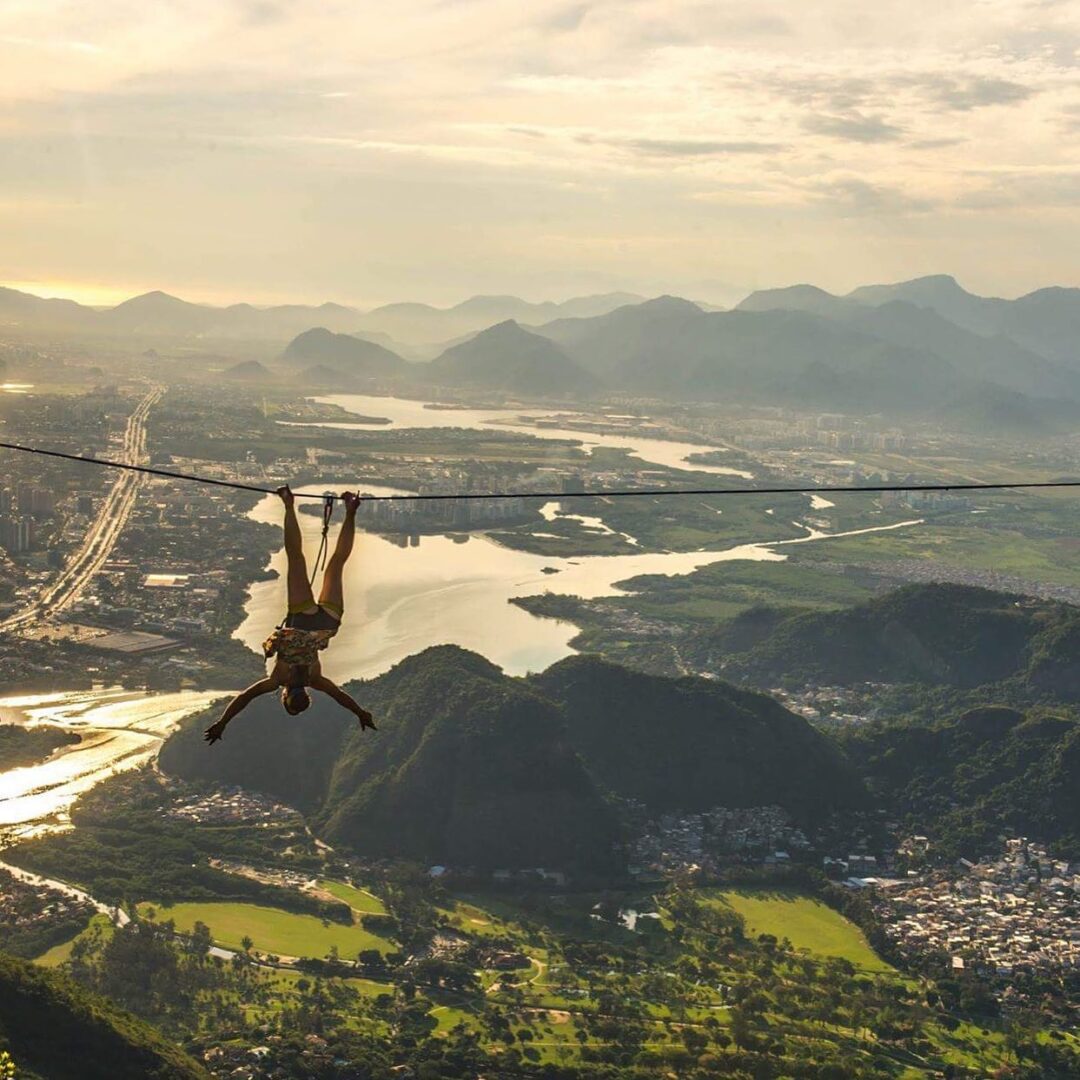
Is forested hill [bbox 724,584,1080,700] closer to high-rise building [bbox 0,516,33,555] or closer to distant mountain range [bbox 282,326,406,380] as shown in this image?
high-rise building [bbox 0,516,33,555]

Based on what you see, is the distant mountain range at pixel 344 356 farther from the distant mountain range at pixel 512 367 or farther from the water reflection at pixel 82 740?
the water reflection at pixel 82 740

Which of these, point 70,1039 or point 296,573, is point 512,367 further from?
point 296,573

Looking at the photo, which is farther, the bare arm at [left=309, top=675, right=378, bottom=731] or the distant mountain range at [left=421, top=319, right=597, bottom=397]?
the distant mountain range at [left=421, top=319, right=597, bottom=397]

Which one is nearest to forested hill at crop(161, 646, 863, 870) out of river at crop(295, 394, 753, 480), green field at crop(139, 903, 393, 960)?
green field at crop(139, 903, 393, 960)

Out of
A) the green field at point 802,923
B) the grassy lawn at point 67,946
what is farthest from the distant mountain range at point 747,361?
the grassy lawn at point 67,946

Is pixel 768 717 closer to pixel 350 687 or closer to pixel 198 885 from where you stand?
pixel 350 687

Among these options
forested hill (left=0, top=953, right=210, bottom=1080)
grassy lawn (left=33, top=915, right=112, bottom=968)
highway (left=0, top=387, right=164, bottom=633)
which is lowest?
grassy lawn (left=33, top=915, right=112, bottom=968)

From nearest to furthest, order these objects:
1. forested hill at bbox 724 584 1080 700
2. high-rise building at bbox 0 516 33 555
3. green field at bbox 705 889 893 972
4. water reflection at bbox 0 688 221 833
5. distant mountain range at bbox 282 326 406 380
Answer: green field at bbox 705 889 893 972
water reflection at bbox 0 688 221 833
forested hill at bbox 724 584 1080 700
high-rise building at bbox 0 516 33 555
distant mountain range at bbox 282 326 406 380
